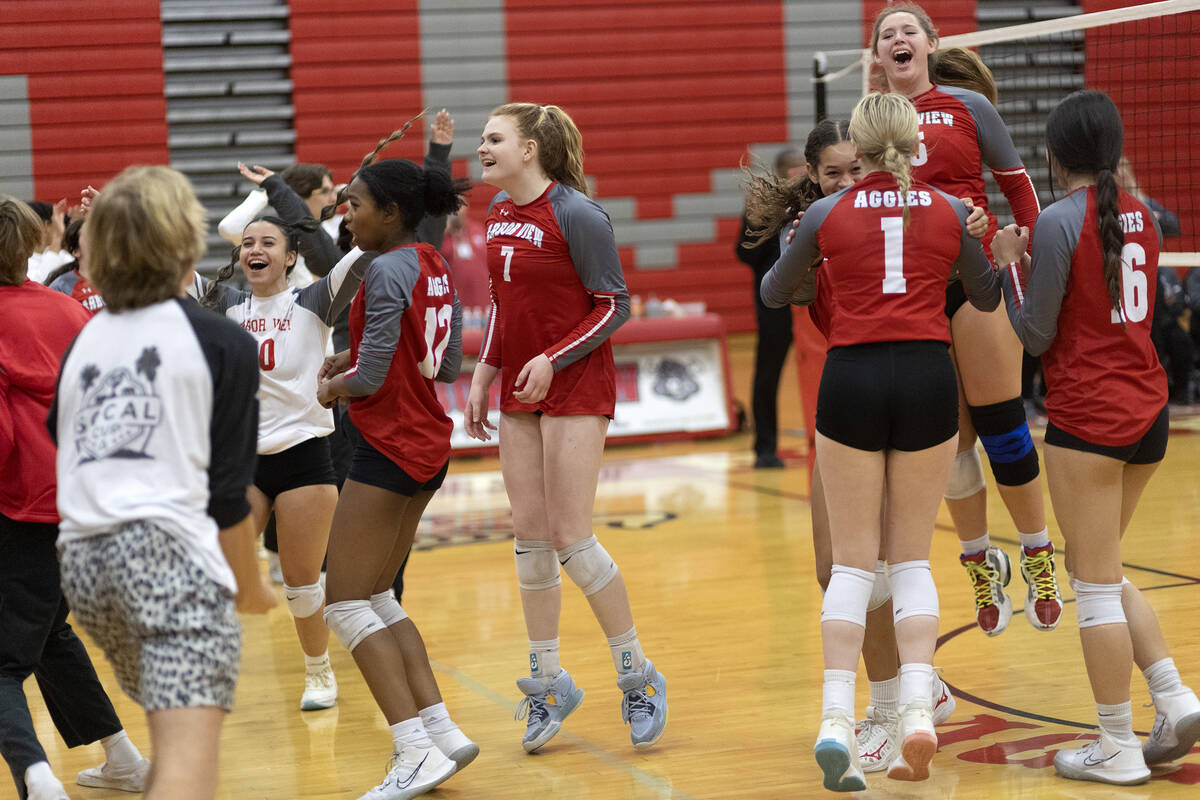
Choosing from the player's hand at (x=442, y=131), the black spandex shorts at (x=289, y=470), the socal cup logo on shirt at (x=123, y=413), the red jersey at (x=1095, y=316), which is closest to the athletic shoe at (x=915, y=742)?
the red jersey at (x=1095, y=316)

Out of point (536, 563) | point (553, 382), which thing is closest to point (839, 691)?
point (536, 563)

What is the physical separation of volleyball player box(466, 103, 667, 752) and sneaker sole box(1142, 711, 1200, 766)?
56.4 inches

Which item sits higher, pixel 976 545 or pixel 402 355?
pixel 402 355

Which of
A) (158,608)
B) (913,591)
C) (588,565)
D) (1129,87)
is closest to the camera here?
(158,608)

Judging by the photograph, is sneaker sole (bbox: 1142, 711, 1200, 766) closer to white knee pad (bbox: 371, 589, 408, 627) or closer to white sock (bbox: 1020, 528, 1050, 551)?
white sock (bbox: 1020, 528, 1050, 551)

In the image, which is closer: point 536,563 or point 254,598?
point 254,598

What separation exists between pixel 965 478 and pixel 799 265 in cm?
131

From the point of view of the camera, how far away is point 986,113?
4.20 meters

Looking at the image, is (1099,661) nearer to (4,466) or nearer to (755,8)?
(4,466)

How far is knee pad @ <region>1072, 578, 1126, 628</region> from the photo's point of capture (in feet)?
12.1

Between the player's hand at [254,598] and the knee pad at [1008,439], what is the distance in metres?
2.62

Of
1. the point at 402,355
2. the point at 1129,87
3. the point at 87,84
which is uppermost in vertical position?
the point at 87,84

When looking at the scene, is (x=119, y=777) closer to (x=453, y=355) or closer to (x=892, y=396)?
(x=453, y=355)

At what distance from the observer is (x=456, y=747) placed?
3904mm
